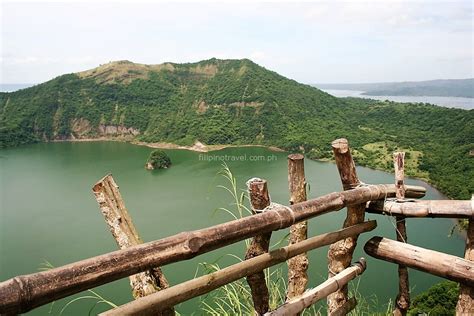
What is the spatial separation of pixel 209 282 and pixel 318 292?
0.73 m

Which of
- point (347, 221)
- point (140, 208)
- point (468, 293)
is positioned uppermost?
point (347, 221)

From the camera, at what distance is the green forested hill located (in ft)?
156

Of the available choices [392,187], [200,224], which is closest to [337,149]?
[392,187]

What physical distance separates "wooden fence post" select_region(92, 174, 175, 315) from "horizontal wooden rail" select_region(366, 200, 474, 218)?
145 centimetres

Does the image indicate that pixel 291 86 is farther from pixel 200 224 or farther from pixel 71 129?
pixel 200 224

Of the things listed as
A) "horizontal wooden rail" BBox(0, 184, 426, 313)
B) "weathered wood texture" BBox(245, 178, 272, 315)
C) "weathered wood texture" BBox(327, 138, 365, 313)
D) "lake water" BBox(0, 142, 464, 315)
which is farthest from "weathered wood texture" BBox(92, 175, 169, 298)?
"lake water" BBox(0, 142, 464, 315)

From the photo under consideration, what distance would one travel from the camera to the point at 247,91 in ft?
217

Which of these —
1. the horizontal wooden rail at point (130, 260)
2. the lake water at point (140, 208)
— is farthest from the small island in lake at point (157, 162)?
the horizontal wooden rail at point (130, 260)

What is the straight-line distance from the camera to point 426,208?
7.42ft

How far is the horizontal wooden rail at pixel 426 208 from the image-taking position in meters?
2.15

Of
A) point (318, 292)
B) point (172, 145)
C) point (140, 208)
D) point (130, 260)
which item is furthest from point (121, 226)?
point (172, 145)

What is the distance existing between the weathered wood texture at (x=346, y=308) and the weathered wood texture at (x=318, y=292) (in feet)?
0.65

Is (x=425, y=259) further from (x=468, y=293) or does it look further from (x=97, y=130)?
(x=97, y=130)

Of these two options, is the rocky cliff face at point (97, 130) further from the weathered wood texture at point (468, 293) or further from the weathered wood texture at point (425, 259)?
the weathered wood texture at point (468, 293)
